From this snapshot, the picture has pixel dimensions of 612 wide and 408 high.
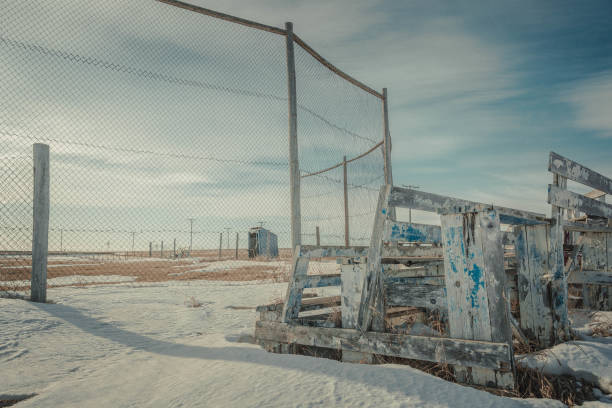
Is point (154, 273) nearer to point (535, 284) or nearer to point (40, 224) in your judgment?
point (40, 224)

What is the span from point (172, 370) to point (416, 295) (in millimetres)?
2110

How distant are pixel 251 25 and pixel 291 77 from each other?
1.01 metres

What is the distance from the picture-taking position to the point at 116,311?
537 cm

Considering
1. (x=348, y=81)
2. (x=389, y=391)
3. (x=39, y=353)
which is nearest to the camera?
(x=389, y=391)

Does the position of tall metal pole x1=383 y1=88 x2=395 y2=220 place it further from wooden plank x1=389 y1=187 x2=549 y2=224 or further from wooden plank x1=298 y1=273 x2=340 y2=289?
wooden plank x1=389 y1=187 x2=549 y2=224

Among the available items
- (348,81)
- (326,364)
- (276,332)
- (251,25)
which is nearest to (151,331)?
(276,332)

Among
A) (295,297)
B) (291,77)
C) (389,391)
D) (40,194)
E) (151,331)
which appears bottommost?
(151,331)

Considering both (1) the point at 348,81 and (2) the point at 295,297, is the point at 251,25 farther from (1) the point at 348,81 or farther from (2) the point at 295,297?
(2) the point at 295,297

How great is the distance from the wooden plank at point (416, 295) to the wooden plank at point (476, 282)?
795 millimetres

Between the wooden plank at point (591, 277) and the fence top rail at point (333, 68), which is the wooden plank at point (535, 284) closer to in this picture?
the wooden plank at point (591, 277)

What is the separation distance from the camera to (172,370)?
2.88 meters

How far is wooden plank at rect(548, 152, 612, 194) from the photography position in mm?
3537

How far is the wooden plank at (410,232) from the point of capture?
254cm

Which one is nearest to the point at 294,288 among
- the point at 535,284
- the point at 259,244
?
the point at 535,284
